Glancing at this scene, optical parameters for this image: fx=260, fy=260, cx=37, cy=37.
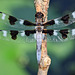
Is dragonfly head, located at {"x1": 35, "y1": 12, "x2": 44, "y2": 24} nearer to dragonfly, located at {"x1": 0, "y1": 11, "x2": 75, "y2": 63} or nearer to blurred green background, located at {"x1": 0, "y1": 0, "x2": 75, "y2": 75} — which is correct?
dragonfly, located at {"x1": 0, "y1": 11, "x2": 75, "y2": 63}

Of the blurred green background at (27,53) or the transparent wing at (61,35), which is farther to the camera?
the blurred green background at (27,53)

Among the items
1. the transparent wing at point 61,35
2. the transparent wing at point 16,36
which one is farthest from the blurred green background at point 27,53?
the transparent wing at point 61,35

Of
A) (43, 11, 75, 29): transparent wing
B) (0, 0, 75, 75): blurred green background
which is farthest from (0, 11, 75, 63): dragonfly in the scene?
(0, 0, 75, 75): blurred green background

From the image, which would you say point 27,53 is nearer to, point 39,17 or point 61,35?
point 61,35

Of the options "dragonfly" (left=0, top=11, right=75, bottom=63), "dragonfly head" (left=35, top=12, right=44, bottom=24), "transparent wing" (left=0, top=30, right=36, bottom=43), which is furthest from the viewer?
"transparent wing" (left=0, top=30, right=36, bottom=43)

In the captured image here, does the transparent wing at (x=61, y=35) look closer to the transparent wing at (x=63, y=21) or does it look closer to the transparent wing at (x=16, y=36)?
the transparent wing at (x=63, y=21)

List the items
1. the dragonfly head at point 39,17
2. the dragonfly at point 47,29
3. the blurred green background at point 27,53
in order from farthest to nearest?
the blurred green background at point 27,53, the dragonfly at point 47,29, the dragonfly head at point 39,17

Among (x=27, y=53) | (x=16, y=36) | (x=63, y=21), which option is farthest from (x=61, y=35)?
(x=27, y=53)

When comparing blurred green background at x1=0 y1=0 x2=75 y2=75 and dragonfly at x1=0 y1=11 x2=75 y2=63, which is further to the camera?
blurred green background at x1=0 y1=0 x2=75 y2=75
